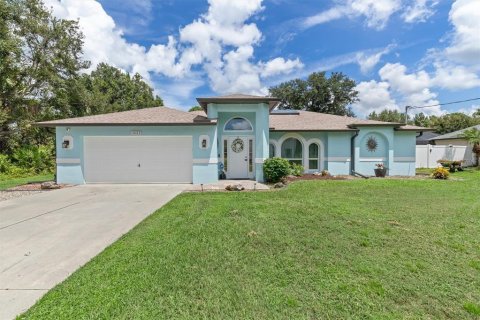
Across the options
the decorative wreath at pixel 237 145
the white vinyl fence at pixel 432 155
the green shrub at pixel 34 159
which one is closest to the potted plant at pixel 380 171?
the decorative wreath at pixel 237 145

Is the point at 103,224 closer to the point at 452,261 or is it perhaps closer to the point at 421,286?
the point at 421,286

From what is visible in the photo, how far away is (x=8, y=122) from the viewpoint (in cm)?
1778

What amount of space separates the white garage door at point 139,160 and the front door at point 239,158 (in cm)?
219

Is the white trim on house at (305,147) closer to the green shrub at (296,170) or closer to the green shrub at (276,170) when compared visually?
the green shrub at (296,170)

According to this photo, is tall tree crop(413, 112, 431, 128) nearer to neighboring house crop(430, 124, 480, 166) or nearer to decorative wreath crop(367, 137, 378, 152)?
neighboring house crop(430, 124, 480, 166)

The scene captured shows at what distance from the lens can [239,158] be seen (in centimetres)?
1329

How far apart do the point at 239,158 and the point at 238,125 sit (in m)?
1.77

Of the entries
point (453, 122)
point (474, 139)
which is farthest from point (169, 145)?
point (453, 122)

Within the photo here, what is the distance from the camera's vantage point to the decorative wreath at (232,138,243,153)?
1312 cm

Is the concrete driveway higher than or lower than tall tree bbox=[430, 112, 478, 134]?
lower

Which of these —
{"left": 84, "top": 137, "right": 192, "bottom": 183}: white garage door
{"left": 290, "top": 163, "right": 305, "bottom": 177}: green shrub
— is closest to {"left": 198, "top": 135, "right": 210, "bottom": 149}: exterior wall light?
{"left": 84, "top": 137, "right": 192, "bottom": 183}: white garage door

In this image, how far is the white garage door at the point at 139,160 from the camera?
40.3ft

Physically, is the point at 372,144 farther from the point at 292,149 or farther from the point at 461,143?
the point at 461,143

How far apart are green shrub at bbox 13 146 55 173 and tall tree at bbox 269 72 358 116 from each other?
29820 millimetres
